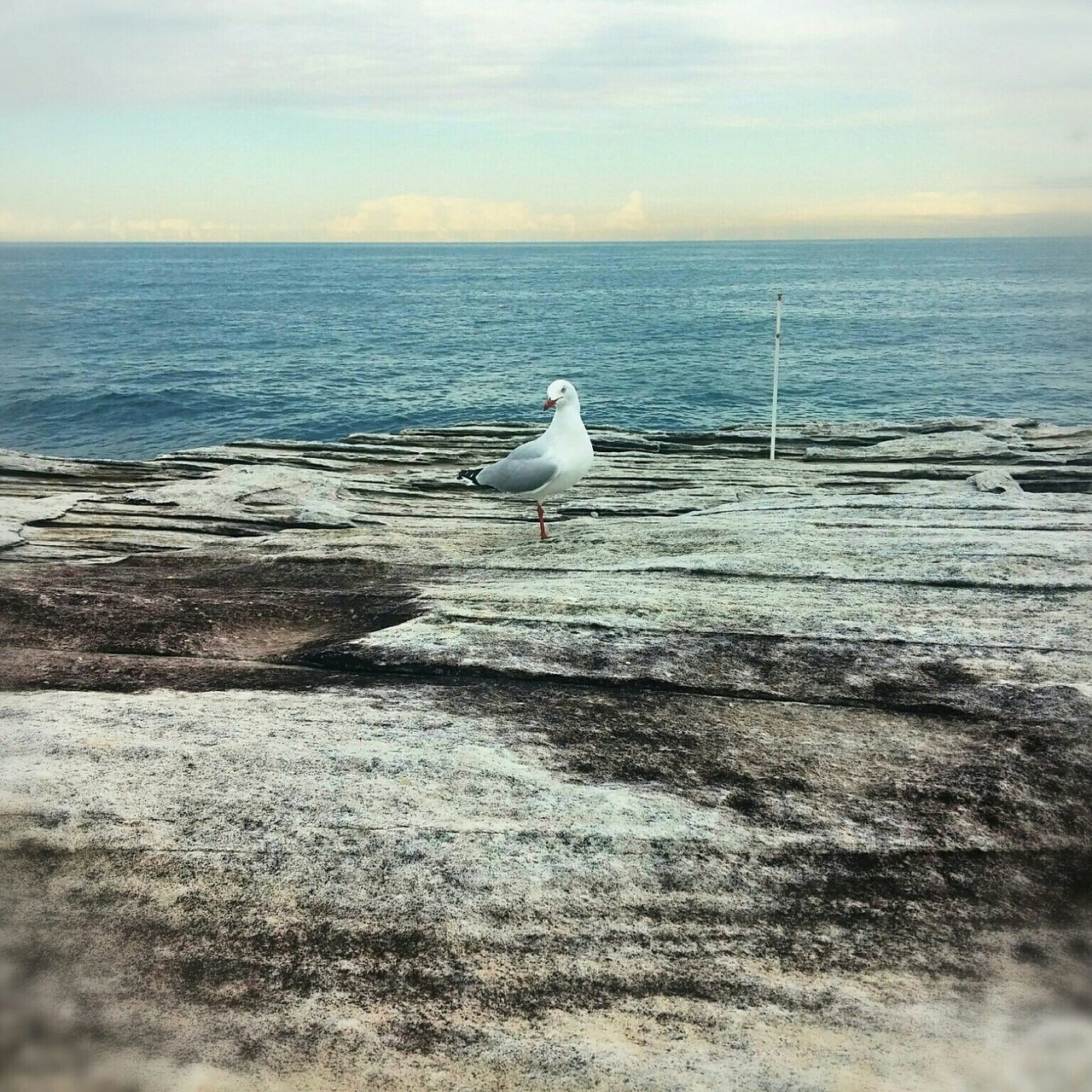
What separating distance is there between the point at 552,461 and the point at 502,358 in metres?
56.5

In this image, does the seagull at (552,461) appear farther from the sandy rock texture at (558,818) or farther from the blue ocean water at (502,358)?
the blue ocean water at (502,358)

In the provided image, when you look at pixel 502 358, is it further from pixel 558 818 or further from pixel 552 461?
A: pixel 558 818

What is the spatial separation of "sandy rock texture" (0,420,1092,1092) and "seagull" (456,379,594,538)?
2132 mm

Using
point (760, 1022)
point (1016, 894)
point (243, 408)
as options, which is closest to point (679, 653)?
point (1016, 894)

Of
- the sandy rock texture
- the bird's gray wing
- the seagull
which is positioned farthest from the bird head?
the sandy rock texture

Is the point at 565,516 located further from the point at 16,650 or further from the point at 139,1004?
the point at 139,1004

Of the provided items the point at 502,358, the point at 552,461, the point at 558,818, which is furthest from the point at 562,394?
the point at 502,358

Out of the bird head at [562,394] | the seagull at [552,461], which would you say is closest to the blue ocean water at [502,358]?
the bird head at [562,394]

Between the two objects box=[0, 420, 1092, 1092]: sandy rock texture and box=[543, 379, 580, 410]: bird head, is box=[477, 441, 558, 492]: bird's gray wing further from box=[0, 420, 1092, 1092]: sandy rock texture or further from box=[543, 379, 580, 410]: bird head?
box=[0, 420, 1092, 1092]: sandy rock texture

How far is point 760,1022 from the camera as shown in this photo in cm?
402

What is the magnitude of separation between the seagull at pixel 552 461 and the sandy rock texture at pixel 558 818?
6.99 ft

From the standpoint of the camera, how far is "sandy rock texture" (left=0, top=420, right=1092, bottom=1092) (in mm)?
3969

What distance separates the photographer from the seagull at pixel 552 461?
1238 cm

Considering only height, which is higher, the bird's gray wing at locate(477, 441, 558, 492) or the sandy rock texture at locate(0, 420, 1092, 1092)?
the bird's gray wing at locate(477, 441, 558, 492)
